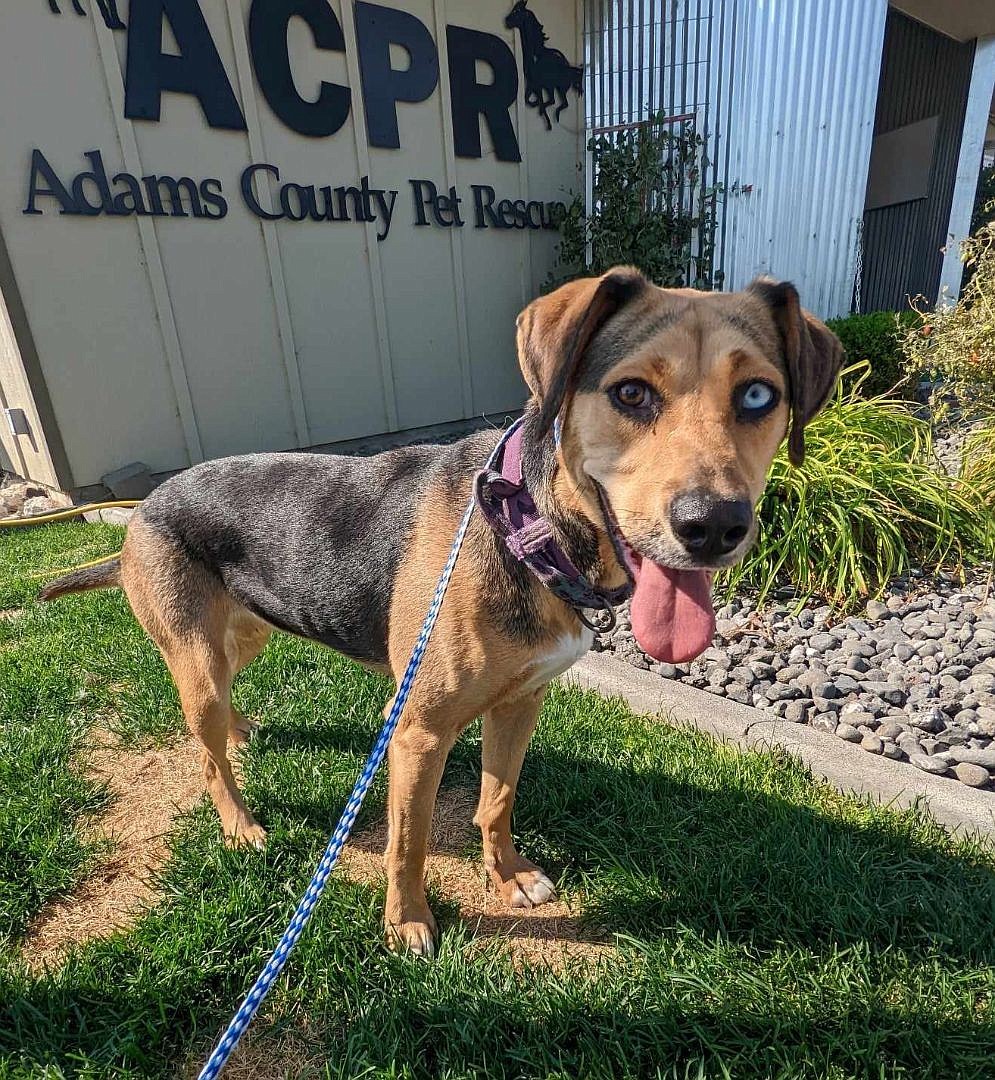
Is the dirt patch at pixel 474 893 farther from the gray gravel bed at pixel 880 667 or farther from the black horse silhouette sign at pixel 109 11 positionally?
the black horse silhouette sign at pixel 109 11

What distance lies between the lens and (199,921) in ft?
7.63

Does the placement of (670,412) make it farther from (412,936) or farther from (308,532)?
(412,936)

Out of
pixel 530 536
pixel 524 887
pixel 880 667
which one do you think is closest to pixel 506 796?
pixel 524 887

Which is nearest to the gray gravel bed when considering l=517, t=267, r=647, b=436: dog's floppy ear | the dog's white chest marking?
the dog's white chest marking

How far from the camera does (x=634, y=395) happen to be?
1.82 meters

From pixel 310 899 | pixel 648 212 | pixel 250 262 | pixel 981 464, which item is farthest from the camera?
pixel 648 212

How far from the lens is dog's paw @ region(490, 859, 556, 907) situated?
254 cm

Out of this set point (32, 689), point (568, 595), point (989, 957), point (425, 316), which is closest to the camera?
point (568, 595)

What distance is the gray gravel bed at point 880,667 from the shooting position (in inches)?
122

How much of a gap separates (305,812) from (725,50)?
36.0 feet

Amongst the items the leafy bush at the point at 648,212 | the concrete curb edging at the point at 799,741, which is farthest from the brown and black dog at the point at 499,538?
the leafy bush at the point at 648,212

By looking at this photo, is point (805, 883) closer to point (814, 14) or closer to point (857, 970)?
point (857, 970)

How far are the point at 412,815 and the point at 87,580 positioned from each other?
76.6 inches

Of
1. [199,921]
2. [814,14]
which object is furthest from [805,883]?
[814,14]
